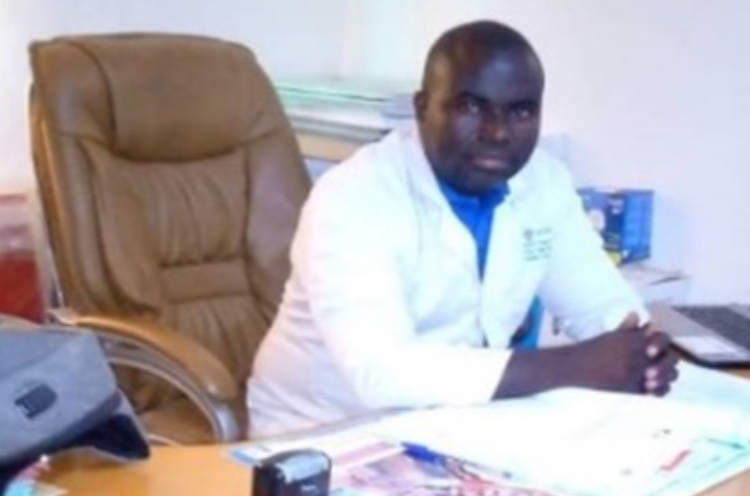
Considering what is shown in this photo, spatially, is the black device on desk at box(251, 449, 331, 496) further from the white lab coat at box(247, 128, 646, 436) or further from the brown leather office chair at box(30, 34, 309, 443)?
the brown leather office chair at box(30, 34, 309, 443)

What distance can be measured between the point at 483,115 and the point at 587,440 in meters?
0.55

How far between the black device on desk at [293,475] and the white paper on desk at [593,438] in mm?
220

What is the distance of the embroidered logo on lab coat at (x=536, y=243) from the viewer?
6.40ft

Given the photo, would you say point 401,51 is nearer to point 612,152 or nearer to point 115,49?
point 612,152

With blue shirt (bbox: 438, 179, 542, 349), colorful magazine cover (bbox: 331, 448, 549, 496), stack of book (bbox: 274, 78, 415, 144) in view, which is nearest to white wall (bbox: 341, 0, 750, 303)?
stack of book (bbox: 274, 78, 415, 144)

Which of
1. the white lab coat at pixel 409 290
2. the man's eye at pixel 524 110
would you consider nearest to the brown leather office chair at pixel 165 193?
the white lab coat at pixel 409 290

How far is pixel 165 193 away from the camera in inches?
95.6

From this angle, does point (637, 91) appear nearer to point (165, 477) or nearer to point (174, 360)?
point (174, 360)

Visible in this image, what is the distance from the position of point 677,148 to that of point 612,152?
0.17m

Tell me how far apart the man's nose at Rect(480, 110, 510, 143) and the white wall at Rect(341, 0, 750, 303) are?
1.15 m

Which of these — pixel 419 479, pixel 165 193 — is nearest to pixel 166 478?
pixel 419 479

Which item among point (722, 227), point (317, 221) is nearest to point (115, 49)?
point (317, 221)

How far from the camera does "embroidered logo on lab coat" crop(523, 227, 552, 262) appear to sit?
76.9 inches

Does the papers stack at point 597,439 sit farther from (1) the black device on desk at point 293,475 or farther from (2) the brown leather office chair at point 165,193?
(2) the brown leather office chair at point 165,193
